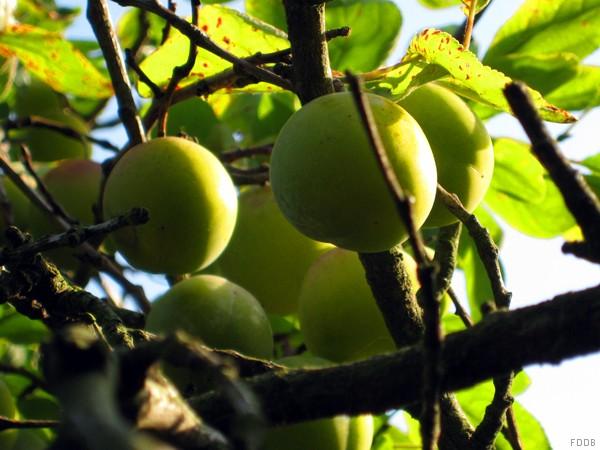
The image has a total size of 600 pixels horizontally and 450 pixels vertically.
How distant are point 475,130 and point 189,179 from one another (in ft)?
1.58

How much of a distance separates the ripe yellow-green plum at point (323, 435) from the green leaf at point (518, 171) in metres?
0.64

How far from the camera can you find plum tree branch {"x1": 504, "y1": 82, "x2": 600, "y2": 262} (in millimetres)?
686

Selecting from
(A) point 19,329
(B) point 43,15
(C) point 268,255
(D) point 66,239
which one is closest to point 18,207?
(A) point 19,329

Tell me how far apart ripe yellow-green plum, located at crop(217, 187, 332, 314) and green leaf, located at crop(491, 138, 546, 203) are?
1.35 feet

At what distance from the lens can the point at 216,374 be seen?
599mm

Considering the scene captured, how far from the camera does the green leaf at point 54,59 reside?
1.89 m

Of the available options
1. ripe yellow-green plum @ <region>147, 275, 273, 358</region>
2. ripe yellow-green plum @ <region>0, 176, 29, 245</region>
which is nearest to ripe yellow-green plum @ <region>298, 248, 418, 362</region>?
ripe yellow-green plum @ <region>147, 275, 273, 358</region>

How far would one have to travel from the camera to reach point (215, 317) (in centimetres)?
146

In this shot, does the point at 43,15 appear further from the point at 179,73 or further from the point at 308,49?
the point at 308,49

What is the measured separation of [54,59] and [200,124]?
0.38m

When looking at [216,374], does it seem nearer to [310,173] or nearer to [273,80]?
[310,173]

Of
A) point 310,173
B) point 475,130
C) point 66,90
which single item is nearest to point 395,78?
point 475,130

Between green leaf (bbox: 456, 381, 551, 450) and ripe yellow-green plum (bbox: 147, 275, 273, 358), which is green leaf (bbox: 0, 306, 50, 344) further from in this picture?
green leaf (bbox: 456, 381, 551, 450)

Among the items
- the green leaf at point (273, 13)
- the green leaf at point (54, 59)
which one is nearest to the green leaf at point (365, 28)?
the green leaf at point (273, 13)
